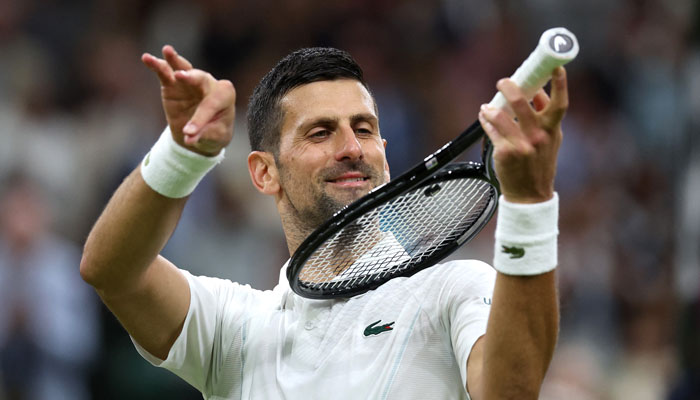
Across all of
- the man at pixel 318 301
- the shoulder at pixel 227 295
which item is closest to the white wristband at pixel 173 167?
the man at pixel 318 301

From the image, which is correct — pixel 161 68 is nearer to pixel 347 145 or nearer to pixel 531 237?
pixel 347 145

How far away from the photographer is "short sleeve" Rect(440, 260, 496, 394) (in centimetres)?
294

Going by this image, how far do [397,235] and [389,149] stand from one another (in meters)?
4.71

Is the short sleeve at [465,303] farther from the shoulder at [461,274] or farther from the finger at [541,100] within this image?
the finger at [541,100]

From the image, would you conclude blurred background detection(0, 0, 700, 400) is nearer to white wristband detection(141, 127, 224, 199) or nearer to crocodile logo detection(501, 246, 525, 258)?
crocodile logo detection(501, 246, 525, 258)

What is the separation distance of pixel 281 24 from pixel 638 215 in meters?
3.69

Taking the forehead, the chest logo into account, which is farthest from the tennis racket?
the forehead

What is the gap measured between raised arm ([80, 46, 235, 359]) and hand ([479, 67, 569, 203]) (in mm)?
835

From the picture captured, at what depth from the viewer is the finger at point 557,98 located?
2.37m

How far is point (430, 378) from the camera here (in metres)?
3.15

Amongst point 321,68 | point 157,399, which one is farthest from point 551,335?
point 157,399

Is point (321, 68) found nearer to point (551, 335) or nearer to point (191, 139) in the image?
point (191, 139)

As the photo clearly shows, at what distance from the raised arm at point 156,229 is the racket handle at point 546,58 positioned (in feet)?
2.93

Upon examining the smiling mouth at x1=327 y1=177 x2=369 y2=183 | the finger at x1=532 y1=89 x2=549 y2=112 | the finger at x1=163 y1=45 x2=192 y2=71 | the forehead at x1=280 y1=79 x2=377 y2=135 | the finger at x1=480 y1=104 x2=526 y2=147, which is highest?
the finger at x1=163 y1=45 x2=192 y2=71
